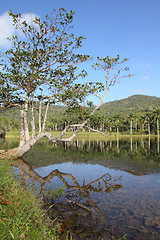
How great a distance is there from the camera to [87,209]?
26.1 feet

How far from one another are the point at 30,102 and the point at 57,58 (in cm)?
585

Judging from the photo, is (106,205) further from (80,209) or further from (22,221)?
(22,221)

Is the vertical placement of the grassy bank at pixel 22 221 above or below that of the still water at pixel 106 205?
above

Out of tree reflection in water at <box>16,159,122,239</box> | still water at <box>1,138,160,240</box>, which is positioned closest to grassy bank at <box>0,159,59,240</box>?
tree reflection in water at <box>16,159,122,239</box>

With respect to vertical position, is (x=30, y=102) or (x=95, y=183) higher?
(x=30, y=102)

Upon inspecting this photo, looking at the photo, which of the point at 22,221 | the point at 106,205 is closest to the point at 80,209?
the point at 106,205

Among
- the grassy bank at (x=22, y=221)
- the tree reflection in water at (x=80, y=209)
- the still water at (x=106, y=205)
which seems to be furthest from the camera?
the still water at (x=106, y=205)

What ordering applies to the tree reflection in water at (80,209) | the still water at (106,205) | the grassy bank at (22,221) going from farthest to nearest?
the still water at (106,205) < the tree reflection in water at (80,209) < the grassy bank at (22,221)

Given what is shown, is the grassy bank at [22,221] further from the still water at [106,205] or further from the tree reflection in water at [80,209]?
the still water at [106,205]

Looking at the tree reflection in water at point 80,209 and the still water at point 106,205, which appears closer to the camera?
the tree reflection in water at point 80,209

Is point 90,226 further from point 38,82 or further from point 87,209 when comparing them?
point 38,82

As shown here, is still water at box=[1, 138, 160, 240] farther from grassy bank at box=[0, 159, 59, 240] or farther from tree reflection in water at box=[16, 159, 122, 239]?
grassy bank at box=[0, 159, 59, 240]

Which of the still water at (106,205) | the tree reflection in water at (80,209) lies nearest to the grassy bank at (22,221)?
the tree reflection in water at (80,209)

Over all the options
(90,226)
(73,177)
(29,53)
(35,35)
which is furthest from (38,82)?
(90,226)
